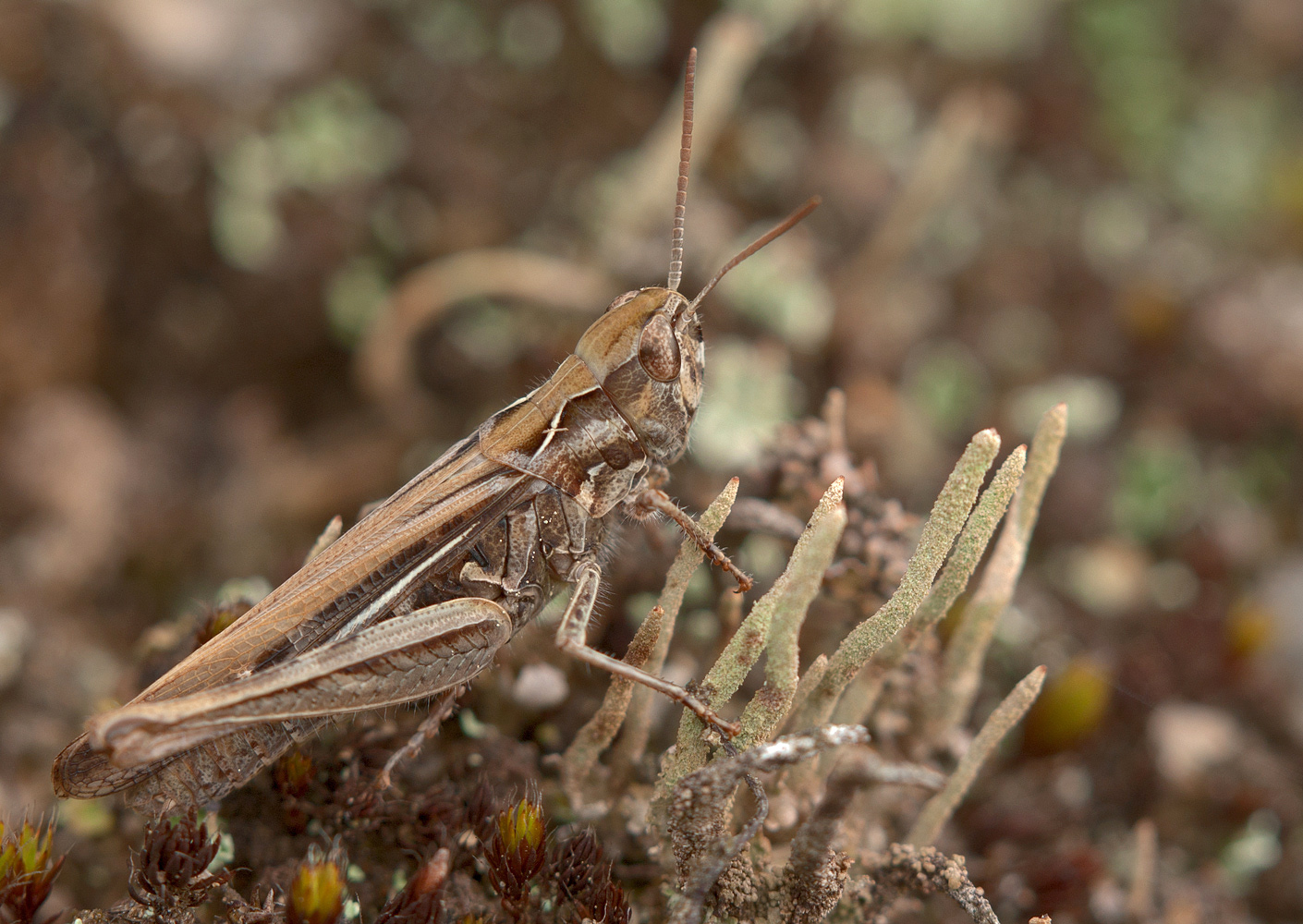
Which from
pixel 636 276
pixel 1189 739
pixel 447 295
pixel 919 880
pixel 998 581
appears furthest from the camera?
pixel 447 295

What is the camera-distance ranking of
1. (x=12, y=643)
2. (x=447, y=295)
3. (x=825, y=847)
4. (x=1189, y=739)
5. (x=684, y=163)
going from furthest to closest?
1. (x=447, y=295)
2. (x=12, y=643)
3. (x=1189, y=739)
4. (x=684, y=163)
5. (x=825, y=847)

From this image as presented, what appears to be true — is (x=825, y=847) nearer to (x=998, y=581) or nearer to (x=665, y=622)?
(x=665, y=622)

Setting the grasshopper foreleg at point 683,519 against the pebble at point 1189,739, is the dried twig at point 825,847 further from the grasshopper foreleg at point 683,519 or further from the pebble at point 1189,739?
the pebble at point 1189,739

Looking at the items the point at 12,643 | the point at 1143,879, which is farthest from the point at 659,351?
the point at 12,643

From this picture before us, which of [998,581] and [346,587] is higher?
[346,587]

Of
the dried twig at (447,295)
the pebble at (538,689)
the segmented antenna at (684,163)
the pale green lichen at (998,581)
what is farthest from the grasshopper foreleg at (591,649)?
the dried twig at (447,295)

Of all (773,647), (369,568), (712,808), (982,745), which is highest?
(369,568)
